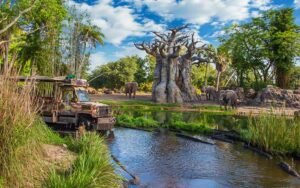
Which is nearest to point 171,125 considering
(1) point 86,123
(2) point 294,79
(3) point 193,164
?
(1) point 86,123

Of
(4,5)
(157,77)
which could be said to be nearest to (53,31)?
(4,5)

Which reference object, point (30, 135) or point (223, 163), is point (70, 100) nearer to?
point (223, 163)

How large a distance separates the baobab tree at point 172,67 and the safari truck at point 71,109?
2604 centimetres

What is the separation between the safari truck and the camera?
18141 mm

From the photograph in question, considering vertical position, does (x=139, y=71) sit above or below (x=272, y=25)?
below

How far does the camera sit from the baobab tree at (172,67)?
149ft

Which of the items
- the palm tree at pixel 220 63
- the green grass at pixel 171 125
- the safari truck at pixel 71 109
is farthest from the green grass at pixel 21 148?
the palm tree at pixel 220 63

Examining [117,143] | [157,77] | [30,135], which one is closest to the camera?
[30,135]

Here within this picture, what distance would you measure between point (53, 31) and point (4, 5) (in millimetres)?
6441

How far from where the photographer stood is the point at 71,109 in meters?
18.3

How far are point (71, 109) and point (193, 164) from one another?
23.5ft

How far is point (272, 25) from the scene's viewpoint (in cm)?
5000

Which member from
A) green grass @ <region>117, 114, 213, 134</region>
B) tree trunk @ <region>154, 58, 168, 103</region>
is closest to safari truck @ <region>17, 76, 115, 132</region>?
green grass @ <region>117, 114, 213, 134</region>

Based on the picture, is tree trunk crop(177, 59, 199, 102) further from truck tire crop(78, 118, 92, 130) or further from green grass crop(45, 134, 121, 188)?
green grass crop(45, 134, 121, 188)
